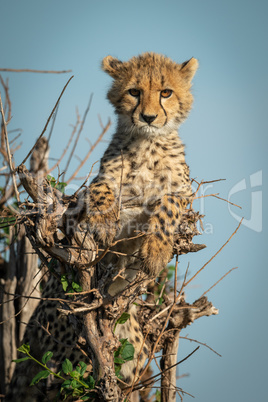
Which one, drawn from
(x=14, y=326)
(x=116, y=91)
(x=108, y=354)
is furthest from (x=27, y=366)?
(x=116, y=91)

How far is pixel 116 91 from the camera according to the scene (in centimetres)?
407

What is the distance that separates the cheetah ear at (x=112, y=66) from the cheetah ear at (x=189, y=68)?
0.48 m

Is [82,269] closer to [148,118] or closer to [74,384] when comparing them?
[74,384]

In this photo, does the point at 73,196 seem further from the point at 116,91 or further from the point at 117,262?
the point at 116,91

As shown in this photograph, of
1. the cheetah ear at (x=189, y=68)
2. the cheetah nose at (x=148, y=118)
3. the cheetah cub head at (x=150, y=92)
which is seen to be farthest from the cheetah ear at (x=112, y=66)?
the cheetah nose at (x=148, y=118)

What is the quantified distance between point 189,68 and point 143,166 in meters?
1.00

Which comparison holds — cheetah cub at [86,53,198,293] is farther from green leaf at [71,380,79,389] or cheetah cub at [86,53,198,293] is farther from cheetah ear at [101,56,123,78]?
green leaf at [71,380,79,389]

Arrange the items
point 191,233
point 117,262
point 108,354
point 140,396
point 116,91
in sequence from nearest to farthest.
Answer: point 108,354 < point 191,233 < point 117,262 < point 116,91 < point 140,396

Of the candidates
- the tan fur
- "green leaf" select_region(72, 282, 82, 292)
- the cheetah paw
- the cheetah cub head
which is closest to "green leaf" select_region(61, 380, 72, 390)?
"green leaf" select_region(72, 282, 82, 292)

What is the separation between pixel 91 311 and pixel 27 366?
1.58 meters

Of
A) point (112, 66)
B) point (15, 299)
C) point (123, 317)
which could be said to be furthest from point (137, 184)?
point (15, 299)

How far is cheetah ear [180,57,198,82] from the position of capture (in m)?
4.26

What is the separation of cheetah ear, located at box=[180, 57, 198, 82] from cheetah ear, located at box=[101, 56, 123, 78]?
48cm

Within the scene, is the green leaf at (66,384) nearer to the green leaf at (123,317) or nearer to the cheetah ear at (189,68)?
the green leaf at (123,317)
